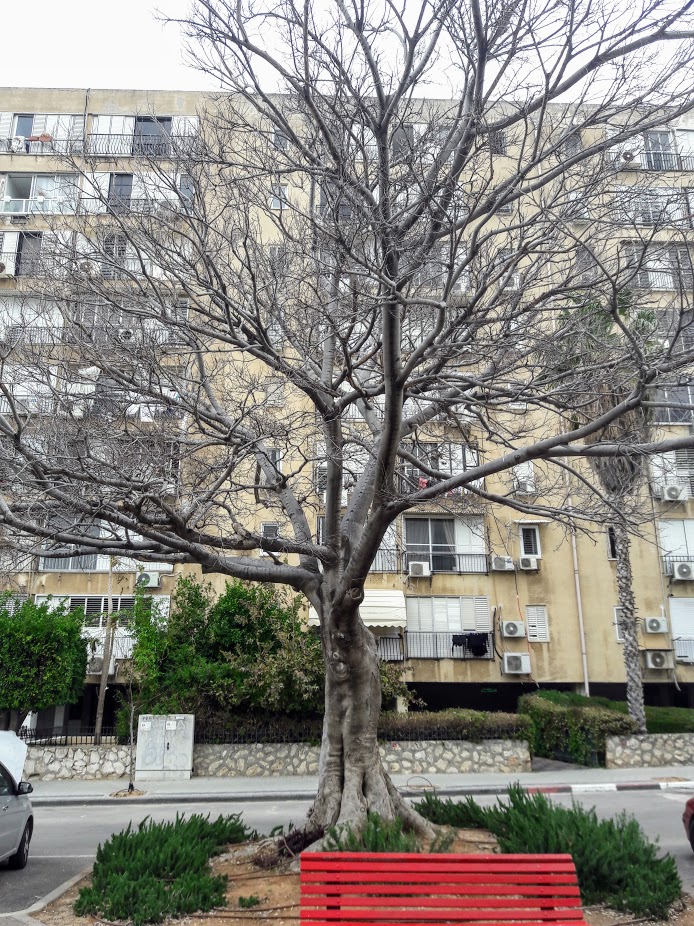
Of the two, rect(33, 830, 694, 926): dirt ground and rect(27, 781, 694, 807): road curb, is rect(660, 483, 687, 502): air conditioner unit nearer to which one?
rect(27, 781, 694, 807): road curb

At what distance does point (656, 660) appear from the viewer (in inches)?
960

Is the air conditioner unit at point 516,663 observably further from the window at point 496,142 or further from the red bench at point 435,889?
the red bench at point 435,889

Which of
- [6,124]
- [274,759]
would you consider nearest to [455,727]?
[274,759]

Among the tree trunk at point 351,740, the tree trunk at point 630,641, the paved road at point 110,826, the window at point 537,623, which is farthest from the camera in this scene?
the window at point 537,623

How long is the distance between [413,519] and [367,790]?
17.1m

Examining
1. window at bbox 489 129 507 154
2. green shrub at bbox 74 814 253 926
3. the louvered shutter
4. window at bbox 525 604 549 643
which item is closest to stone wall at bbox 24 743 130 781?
green shrub at bbox 74 814 253 926

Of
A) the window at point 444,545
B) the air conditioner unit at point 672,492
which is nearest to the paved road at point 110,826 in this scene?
the window at point 444,545

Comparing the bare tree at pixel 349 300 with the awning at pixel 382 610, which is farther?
the awning at pixel 382 610

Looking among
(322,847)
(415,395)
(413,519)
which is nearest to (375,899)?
(322,847)

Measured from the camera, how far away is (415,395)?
8.85 m

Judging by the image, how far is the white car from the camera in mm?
8633

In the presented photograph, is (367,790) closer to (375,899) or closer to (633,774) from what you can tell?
(375,899)

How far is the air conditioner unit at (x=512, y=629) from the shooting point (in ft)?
80.1

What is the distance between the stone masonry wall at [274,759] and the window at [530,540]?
749 cm
